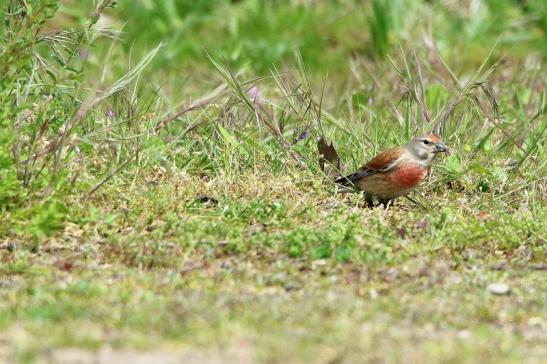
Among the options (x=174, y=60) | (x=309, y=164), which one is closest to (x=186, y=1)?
(x=174, y=60)

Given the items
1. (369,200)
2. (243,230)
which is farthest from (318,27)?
(243,230)

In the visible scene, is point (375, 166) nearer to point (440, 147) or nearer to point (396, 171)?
point (396, 171)

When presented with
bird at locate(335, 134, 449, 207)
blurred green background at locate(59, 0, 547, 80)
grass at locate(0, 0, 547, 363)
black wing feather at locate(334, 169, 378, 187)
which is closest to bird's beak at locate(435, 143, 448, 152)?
bird at locate(335, 134, 449, 207)

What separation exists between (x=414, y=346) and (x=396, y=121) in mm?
4502

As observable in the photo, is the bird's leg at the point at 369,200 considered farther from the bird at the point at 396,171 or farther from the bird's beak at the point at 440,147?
the bird's beak at the point at 440,147

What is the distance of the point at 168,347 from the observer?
4.69 meters

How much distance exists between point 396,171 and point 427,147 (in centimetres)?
38

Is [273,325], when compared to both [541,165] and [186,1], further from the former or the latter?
[186,1]

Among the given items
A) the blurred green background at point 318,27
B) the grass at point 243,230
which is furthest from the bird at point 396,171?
the blurred green background at point 318,27

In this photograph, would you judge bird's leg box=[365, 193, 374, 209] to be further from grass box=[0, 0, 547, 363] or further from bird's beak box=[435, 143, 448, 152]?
bird's beak box=[435, 143, 448, 152]

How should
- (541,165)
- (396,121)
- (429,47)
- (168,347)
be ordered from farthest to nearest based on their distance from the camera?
(429,47) < (396,121) < (541,165) < (168,347)

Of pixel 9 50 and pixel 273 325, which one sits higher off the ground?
pixel 9 50

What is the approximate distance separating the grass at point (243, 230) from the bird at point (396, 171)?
4.2 inches

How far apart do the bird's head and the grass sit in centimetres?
17
